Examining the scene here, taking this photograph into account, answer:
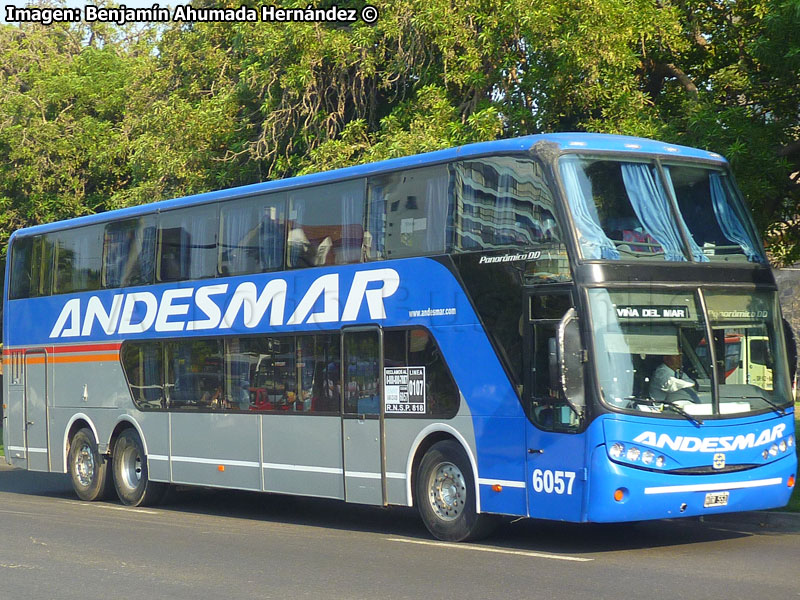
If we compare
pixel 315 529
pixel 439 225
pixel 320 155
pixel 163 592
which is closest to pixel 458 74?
pixel 320 155

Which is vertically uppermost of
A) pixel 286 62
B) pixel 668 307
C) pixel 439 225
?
pixel 286 62

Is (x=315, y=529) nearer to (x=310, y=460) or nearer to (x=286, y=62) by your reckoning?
(x=310, y=460)

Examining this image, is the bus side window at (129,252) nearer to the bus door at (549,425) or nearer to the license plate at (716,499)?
the bus door at (549,425)

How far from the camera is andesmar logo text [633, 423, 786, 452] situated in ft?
34.9

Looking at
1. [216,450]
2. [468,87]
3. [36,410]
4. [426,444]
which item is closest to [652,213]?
[426,444]

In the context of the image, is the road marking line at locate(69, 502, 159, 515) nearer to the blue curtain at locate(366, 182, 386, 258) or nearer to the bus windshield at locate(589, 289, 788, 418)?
the blue curtain at locate(366, 182, 386, 258)

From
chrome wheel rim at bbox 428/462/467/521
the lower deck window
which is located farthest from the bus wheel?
chrome wheel rim at bbox 428/462/467/521

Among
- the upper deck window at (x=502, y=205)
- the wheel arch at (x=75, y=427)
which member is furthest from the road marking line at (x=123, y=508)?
the upper deck window at (x=502, y=205)

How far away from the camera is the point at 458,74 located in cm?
1827

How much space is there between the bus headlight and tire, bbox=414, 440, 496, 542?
5.87 feet

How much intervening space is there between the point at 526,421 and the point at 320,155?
353 inches

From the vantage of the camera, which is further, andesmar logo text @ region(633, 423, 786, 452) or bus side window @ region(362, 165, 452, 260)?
bus side window @ region(362, 165, 452, 260)

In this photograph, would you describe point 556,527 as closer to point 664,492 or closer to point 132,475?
point 664,492

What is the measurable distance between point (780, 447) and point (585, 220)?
2.86m
